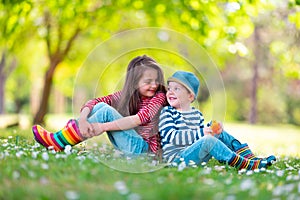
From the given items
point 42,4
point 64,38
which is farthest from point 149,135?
point 64,38

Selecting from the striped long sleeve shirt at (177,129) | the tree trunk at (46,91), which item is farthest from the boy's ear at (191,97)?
the tree trunk at (46,91)

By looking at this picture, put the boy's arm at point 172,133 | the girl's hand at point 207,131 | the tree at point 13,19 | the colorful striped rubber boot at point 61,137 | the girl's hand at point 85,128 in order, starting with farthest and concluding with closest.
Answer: the tree at point 13,19, the colorful striped rubber boot at point 61,137, the girl's hand at point 85,128, the boy's arm at point 172,133, the girl's hand at point 207,131

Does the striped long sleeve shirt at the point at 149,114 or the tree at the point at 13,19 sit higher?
the tree at the point at 13,19

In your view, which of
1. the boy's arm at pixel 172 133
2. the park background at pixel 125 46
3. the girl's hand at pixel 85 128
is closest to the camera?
the park background at pixel 125 46

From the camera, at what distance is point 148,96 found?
5.01 m

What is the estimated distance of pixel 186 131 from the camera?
4.88 metres

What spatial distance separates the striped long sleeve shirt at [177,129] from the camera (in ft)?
15.8

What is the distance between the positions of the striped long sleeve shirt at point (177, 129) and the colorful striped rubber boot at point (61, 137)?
2.83 ft

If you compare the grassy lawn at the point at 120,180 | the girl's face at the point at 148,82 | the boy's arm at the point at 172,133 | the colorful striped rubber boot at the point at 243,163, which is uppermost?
the girl's face at the point at 148,82

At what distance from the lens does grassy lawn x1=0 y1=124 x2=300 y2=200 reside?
314 cm

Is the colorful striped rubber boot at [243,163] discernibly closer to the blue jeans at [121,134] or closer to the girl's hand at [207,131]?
the girl's hand at [207,131]

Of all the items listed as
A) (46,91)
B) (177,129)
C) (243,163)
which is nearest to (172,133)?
(177,129)

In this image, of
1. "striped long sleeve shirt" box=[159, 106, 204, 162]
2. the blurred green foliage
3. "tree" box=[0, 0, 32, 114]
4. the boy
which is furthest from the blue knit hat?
"tree" box=[0, 0, 32, 114]

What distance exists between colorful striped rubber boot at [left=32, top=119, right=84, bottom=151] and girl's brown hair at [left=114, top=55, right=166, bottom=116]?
1.66 feet
